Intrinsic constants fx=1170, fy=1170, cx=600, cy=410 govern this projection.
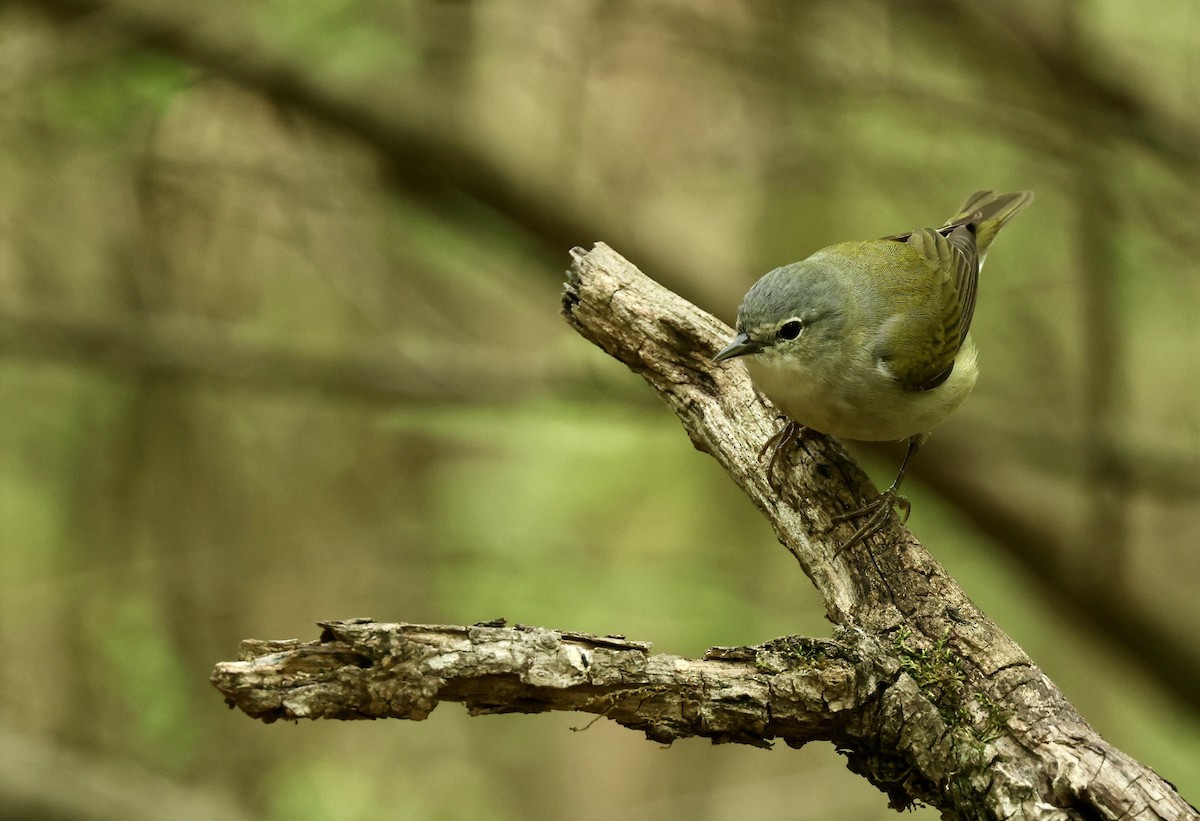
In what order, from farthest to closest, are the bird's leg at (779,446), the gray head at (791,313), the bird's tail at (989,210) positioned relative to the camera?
the bird's tail at (989,210)
the gray head at (791,313)
the bird's leg at (779,446)

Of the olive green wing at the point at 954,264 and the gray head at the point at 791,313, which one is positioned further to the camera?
the olive green wing at the point at 954,264

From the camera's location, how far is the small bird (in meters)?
4.12

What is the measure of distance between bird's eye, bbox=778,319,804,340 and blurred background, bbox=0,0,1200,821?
1.97 meters

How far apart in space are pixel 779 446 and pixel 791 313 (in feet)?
2.00

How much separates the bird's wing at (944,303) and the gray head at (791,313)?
0.98 ft

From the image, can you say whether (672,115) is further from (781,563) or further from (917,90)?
(781,563)

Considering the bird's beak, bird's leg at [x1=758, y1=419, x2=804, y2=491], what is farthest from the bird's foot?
the bird's beak

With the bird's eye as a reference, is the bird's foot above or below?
below

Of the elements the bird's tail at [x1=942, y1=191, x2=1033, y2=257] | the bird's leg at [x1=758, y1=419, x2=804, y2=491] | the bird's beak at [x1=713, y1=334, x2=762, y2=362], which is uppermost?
the bird's tail at [x1=942, y1=191, x2=1033, y2=257]

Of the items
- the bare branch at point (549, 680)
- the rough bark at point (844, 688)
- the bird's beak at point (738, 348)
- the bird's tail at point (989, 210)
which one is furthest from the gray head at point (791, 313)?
the bird's tail at point (989, 210)

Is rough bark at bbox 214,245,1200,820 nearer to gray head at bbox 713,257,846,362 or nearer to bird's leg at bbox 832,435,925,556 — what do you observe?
bird's leg at bbox 832,435,925,556

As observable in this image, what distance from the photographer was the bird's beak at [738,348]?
13.3 feet

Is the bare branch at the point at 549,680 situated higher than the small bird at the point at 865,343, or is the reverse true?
the small bird at the point at 865,343

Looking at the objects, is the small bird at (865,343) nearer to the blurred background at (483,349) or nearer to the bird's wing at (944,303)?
the bird's wing at (944,303)
